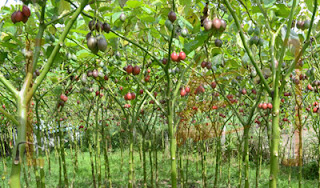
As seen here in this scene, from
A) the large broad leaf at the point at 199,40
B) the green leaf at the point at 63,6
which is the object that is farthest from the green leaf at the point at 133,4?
the green leaf at the point at 63,6

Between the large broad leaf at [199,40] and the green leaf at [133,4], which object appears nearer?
the large broad leaf at [199,40]

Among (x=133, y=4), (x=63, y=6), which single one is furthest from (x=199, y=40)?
(x=63, y=6)

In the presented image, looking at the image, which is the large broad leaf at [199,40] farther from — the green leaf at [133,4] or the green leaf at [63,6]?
the green leaf at [63,6]

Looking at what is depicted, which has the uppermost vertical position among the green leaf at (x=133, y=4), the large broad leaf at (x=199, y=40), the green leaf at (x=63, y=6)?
the green leaf at (x=133, y=4)

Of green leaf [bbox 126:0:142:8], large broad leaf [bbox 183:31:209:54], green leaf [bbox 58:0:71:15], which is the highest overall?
green leaf [bbox 126:0:142:8]

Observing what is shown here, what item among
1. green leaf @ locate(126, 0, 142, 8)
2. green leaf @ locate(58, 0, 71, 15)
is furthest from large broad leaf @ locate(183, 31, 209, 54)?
green leaf @ locate(58, 0, 71, 15)

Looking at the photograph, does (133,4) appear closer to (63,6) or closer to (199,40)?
(199,40)

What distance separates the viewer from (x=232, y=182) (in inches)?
265

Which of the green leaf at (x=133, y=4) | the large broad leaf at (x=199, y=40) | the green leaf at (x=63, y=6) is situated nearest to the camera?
the green leaf at (x=63, y=6)

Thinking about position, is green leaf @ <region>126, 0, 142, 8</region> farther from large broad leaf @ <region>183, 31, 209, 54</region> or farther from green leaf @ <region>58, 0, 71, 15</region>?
green leaf @ <region>58, 0, 71, 15</region>

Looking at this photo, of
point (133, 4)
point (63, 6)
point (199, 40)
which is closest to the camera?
point (63, 6)

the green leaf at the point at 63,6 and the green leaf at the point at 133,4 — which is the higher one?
the green leaf at the point at 133,4

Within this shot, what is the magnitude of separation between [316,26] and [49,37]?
1672 millimetres

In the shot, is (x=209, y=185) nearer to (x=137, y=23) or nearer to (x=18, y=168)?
(x=137, y=23)
